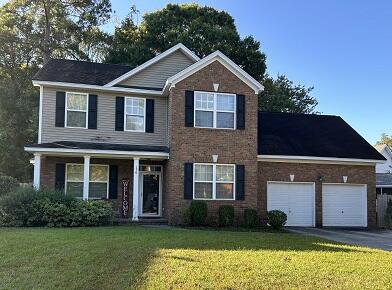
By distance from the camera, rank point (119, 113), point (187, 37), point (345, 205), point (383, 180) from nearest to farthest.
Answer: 1. point (119, 113)
2. point (345, 205)
3. point (383, 180)
4. point (187, 37)

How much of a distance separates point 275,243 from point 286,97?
28.5m

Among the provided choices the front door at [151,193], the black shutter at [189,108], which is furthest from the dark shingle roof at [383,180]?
the black shutter at [189,108]

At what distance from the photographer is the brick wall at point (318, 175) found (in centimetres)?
2094

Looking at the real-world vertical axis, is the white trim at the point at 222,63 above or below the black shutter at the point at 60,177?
above

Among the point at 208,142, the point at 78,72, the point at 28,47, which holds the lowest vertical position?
the point at 208,142

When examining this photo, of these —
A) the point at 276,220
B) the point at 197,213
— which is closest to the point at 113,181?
the point at 197,213

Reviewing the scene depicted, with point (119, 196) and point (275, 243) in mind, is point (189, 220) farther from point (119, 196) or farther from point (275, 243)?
point (275, 243)

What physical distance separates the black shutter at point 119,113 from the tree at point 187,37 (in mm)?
13045

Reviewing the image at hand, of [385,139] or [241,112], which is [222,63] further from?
[385,139]

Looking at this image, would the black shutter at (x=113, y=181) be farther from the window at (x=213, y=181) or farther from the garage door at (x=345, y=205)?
the garage door at (x=345, y=205)

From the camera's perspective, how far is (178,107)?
19406mm

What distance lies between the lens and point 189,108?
19.5m

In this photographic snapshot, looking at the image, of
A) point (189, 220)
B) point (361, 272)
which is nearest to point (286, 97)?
point (189, 220)

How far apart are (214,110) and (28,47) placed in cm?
2030
